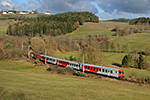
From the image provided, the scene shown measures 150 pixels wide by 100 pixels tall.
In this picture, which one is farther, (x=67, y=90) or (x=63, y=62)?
(x=63, y=62)

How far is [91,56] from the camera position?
47.3 m

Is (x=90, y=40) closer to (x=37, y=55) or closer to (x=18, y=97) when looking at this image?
(x=37, y=55)

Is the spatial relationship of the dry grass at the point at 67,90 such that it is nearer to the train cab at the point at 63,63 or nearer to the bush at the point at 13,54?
the train cab at the point at 63,63

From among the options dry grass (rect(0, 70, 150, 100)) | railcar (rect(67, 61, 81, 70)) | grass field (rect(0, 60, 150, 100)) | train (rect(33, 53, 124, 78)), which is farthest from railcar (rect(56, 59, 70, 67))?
dry grass (rect(0, 70, 150, 100))

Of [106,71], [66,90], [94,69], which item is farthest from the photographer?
[94,69]

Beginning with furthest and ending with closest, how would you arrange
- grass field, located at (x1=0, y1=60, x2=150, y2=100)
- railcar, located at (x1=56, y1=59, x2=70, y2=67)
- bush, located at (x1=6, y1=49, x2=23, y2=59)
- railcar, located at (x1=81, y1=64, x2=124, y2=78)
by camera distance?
bush, located at (x1=6, y1=49, x2=23, y2=59), railcar, located at (x1=56, y1=59, x2=70, y2=67), railcar, located at (x1=81, y1=64, x2=124, y2=78), grass field, located at (x1=0, y1=60, x2=150, y2=100)

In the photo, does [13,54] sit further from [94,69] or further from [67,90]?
[67,90]

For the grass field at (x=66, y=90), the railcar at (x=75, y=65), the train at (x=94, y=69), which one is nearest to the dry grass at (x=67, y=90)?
the grass field at (x=66, y=90)

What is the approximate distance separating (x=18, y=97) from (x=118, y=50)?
80.5 m

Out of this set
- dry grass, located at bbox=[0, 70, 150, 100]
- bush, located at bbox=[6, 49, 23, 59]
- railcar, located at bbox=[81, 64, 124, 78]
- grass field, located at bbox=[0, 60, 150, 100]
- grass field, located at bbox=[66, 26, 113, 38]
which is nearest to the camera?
grass field, located at bbox=[0, 60, 150, 100]

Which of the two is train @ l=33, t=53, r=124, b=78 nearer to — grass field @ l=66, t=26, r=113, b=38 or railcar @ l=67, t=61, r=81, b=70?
railcar @ l=67, t=61, r=81, b=70

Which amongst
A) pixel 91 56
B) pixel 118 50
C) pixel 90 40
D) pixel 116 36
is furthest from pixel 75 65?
pixel 116 36

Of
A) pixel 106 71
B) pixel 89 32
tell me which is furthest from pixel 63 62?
pixel 89 32

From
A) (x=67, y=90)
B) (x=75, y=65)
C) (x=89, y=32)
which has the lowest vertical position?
(x=67, y=90)
